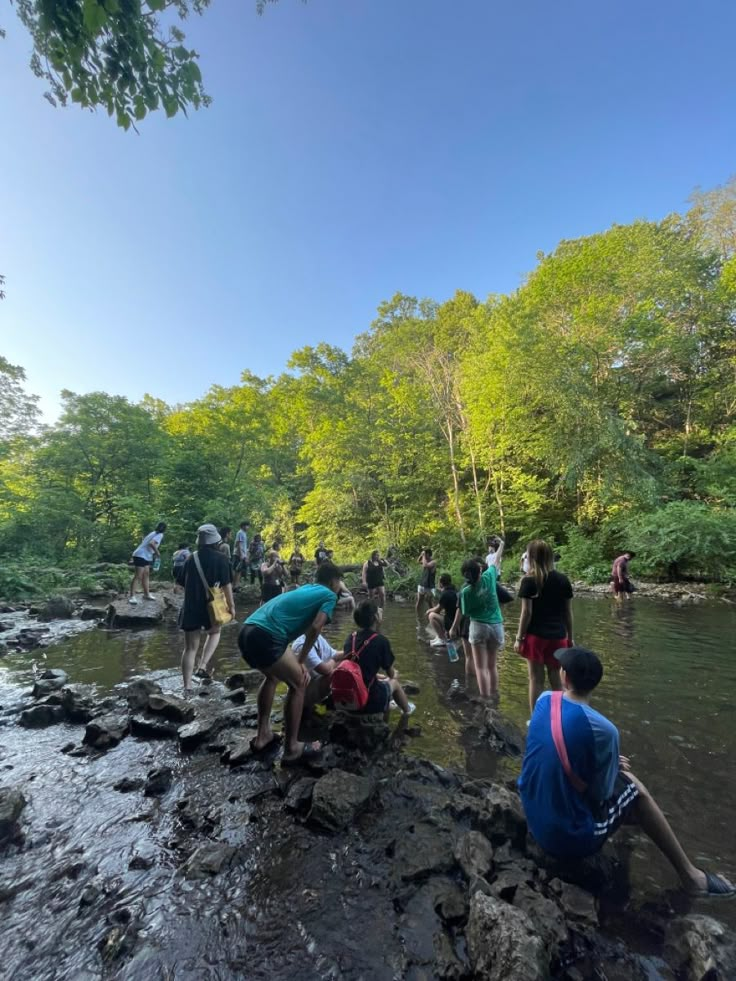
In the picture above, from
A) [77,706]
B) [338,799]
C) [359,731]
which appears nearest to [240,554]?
[77,706]

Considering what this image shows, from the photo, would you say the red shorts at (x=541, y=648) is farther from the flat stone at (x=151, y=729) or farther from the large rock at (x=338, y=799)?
the flat stone at (x=151, y=729)

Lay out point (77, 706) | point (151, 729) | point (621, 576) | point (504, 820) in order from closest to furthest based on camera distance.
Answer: point (504, 820)
point (151, 729)
point (77, 706)
point (621, 576)

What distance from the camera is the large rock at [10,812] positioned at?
10.3 ft

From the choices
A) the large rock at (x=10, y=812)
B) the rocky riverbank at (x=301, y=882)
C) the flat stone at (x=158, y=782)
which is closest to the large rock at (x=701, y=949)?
the rocky riverbank at (x=301, y=882)

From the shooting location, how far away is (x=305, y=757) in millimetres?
4215

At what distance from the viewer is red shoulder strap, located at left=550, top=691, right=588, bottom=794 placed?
2.58 metres

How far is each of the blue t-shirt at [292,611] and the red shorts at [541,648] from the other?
8.23ft

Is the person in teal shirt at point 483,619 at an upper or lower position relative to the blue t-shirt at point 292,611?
lower

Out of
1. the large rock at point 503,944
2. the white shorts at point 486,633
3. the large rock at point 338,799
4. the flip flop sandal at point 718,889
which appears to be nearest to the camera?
the large rock at point 503,944

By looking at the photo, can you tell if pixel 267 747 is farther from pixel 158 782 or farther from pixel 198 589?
pixel 198 589

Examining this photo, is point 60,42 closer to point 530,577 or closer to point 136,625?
point 530,577

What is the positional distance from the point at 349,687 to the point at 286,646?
109cm

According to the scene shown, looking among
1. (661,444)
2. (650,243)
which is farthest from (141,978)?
(650,243)

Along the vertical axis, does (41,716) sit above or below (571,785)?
below
